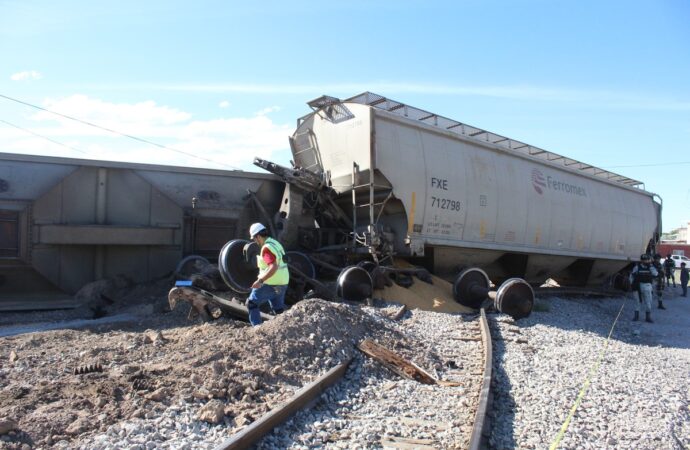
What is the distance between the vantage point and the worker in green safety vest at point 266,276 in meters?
Answer: 6.18

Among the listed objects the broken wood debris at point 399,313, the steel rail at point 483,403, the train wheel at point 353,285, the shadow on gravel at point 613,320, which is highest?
the train wheel at point 353,285

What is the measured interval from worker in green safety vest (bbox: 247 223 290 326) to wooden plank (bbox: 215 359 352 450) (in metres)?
1.66

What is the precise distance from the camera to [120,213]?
934cm

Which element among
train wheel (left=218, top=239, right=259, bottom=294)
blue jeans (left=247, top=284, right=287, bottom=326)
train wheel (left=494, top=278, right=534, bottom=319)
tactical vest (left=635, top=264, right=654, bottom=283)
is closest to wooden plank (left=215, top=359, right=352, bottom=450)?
blue jeans (left=247, top=284, right=287, bottom=326)

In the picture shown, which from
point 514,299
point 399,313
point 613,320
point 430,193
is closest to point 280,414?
point 399,313

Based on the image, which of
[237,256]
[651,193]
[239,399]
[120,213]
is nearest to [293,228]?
[237,256]

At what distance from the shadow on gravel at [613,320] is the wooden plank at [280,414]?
17.1 ft

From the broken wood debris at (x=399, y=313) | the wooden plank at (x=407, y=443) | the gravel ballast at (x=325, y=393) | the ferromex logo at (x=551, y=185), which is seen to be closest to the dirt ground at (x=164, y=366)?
the gravel ballast at (x=325, y=393)

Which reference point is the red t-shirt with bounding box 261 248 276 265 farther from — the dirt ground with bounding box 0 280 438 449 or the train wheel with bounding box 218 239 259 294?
the train wheel with bounding box 218 239 259 294

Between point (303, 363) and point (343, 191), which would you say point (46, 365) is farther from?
point (343, 191)

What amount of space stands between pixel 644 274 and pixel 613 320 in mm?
1479

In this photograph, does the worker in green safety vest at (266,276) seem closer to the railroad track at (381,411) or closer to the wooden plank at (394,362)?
the wooden plank at (394,362)

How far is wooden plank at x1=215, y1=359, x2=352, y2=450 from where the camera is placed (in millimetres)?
3205

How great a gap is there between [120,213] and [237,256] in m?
3.11
